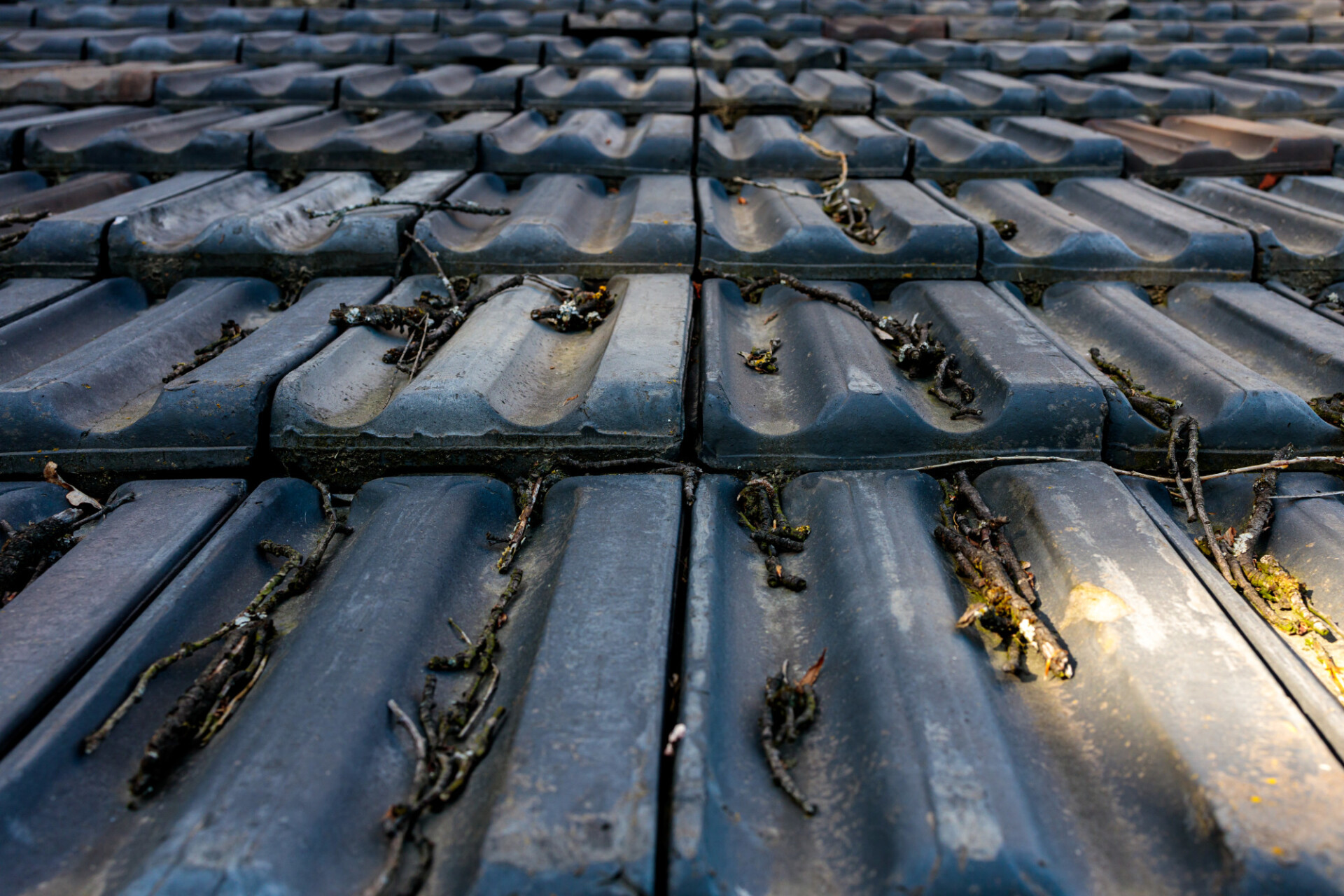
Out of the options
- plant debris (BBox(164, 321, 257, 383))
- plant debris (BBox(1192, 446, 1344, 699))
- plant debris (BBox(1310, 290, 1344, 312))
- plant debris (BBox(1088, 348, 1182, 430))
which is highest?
plant debris (BBox(1310, 290, 1344, 312))

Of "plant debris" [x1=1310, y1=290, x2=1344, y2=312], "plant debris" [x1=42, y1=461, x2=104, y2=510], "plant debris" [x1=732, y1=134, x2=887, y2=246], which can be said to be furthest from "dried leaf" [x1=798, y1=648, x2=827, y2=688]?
"plant debris" [x1=1310, y1=290, x2=1344, y2=312]

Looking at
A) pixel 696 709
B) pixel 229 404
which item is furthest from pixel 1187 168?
pixel 229 404

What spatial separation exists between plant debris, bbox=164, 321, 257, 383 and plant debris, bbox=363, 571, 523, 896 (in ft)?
3.54

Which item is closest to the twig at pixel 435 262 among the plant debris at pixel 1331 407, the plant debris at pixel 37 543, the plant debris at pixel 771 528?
the plant debris at pixel 37 543

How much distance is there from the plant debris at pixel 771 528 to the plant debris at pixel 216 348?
131cm

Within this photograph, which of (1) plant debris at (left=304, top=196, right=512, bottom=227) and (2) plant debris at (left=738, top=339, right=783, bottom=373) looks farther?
(1) plant debris at (left=304, top=196, right=512, bottom=227)

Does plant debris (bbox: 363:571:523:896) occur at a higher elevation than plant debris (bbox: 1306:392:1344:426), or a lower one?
lower

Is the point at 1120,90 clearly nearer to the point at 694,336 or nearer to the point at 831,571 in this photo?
the point at 694,336

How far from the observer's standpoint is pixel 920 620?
119cm

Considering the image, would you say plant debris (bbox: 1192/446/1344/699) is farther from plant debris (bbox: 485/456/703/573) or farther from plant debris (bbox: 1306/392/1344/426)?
plant debris (bbox: 485/456/703/573)

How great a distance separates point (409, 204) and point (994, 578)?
2.08 meters

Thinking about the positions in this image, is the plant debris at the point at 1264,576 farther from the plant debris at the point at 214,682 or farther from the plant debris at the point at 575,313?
the plant debris at the point at 214,682

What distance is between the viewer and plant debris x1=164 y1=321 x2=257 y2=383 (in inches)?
72.6

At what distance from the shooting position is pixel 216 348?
1971 millimetres
